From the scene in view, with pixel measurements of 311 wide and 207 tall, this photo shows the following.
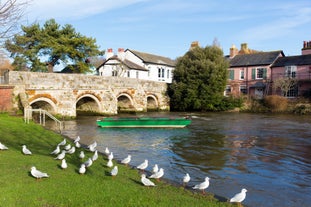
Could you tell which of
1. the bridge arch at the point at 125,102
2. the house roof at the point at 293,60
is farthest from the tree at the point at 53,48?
the house roof at the point at 293,60

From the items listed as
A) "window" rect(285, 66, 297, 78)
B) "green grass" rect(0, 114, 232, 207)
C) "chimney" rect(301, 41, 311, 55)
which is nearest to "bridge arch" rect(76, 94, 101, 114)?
"green grass" rect(0, 114, 232, 207)

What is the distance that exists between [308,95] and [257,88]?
8894 mm

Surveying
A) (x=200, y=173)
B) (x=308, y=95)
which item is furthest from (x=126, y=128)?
(x=308, y=95)

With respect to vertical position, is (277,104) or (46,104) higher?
(46,104)

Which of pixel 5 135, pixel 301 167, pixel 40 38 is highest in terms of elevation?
pixel 40 38

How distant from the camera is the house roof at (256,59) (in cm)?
5219

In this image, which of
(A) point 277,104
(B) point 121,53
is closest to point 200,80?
(A) point 277,104

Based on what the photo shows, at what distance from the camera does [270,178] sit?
40.2ft

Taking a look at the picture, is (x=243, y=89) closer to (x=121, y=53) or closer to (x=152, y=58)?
(x=152, y=58)

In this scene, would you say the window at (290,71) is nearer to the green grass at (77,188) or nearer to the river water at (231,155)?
the river water at (231,155)

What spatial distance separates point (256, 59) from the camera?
53.8 meters

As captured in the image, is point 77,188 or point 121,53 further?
point 121,53

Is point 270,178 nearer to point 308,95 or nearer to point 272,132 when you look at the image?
point 272,132

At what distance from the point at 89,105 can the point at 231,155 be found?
24.7 meters
